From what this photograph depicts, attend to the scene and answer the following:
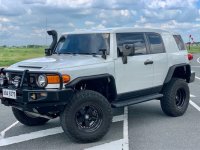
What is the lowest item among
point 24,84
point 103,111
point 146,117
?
point 146,117

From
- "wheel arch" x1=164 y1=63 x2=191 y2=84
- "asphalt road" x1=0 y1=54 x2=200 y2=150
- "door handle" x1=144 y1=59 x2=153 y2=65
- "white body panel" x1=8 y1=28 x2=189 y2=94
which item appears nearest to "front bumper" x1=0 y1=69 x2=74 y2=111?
"white body panel" x1=8 y1=28 x2=189 y2=94

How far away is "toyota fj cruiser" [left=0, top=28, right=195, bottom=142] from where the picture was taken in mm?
6027

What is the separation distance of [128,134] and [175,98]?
2001mm

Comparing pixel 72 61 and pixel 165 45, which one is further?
pixel 165 45

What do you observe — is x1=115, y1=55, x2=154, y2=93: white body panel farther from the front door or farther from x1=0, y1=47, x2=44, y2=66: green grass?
x1=0, y1=47, x2=44, y2=66: green grass

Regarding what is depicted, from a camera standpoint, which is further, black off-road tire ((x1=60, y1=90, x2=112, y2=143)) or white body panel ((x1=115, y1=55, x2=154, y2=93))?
white body panel ((x1=115, y1=55, x2=154, y2=93))

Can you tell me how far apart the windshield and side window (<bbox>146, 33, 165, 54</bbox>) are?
3.96 ft

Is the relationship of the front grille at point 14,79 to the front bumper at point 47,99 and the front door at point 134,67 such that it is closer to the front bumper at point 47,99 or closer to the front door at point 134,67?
the front bumper at point 47,99

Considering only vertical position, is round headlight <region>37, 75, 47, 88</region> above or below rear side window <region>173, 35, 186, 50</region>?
below

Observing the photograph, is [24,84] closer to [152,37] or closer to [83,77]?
[83,77]

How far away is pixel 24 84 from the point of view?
20.3 ft

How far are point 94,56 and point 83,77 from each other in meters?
0.75

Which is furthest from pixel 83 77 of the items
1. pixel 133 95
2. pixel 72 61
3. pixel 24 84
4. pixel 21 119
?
pixel 21 119

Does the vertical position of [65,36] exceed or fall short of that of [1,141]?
it exceeds it
